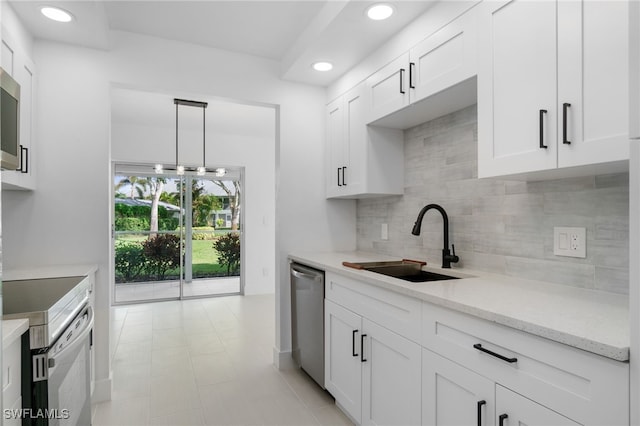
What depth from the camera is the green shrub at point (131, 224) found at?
5227 millimetres

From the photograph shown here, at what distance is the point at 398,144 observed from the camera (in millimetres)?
2750

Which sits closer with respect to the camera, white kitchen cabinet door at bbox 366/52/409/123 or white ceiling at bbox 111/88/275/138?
white kitchen cabinet door at bbox 366/52/409/123

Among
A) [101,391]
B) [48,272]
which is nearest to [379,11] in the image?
[48,272]

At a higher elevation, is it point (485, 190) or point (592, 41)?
point (592, 41)

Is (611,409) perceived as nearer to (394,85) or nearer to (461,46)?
(461,46)

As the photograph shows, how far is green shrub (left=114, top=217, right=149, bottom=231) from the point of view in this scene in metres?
5.23

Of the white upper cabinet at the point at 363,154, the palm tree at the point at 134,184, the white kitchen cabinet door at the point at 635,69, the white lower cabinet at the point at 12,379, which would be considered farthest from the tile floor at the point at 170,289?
the white kitchen cabinet door at the point at 635,69

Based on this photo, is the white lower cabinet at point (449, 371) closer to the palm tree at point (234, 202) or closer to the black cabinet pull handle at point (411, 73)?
the black cabinet pull handle at point (411, 73)

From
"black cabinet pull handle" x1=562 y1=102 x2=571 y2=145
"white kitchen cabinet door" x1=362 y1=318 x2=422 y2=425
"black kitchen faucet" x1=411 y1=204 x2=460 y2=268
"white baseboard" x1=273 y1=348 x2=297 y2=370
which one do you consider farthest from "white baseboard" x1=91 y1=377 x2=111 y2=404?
"black cabinet pull handle" x1=562 y1=102 x2=571 y2=145

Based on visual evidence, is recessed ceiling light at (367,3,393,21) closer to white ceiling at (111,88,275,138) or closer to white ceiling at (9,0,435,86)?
white ceiling at (9,0,435,86)

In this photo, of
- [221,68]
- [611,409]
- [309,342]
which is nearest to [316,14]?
[221,68]

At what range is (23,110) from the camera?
6.91ft

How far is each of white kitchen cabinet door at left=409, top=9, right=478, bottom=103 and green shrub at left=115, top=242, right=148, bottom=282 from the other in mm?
4714

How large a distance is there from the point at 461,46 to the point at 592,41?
65cm
